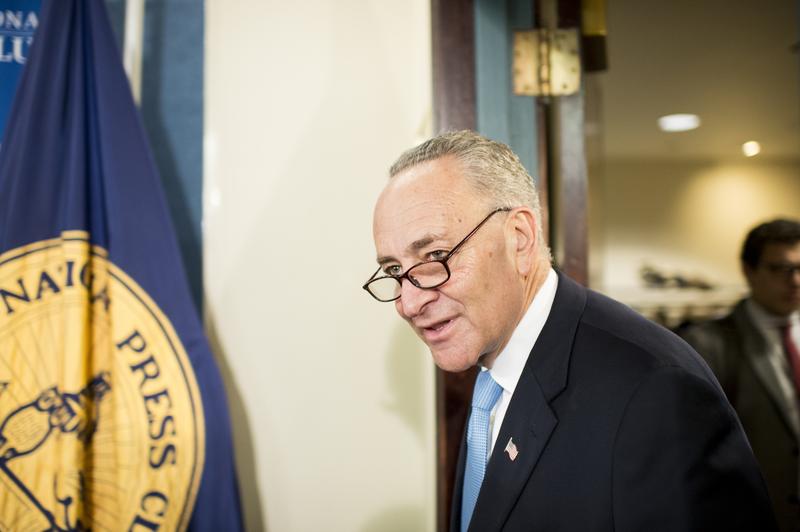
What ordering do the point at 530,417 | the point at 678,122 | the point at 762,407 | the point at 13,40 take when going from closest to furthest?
the point at 530,417 < the point at 13,40 < the point at 762,407 < the point at 678,122

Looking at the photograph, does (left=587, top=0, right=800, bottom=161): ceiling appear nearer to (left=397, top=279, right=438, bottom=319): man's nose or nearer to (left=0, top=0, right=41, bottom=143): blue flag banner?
(left=397, top=279, right=438, bottom=319): man's nose

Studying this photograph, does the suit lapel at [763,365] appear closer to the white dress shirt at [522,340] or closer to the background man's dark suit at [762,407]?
the background man's dark suit at [762,407]

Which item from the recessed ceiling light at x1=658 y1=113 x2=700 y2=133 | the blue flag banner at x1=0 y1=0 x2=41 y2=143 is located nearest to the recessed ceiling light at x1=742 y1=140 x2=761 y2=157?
the recessed ceiling light at x1=658 y1=113 x2=700 y2=133

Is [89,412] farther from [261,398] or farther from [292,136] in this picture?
[292,136]

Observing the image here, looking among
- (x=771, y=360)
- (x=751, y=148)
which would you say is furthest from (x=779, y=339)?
(x=751, y=148)

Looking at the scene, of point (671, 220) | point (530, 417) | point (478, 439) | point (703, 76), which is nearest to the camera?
point (530, 417)

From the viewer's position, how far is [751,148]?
4.61 m

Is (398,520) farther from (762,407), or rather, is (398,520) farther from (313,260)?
(762,407)

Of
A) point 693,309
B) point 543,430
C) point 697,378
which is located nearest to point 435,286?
point 543,430

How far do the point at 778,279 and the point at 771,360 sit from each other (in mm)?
267

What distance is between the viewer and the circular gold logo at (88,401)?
1082mm

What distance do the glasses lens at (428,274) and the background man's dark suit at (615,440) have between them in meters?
0.19

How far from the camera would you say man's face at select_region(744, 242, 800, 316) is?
1.75m

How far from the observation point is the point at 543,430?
778 millimetres
